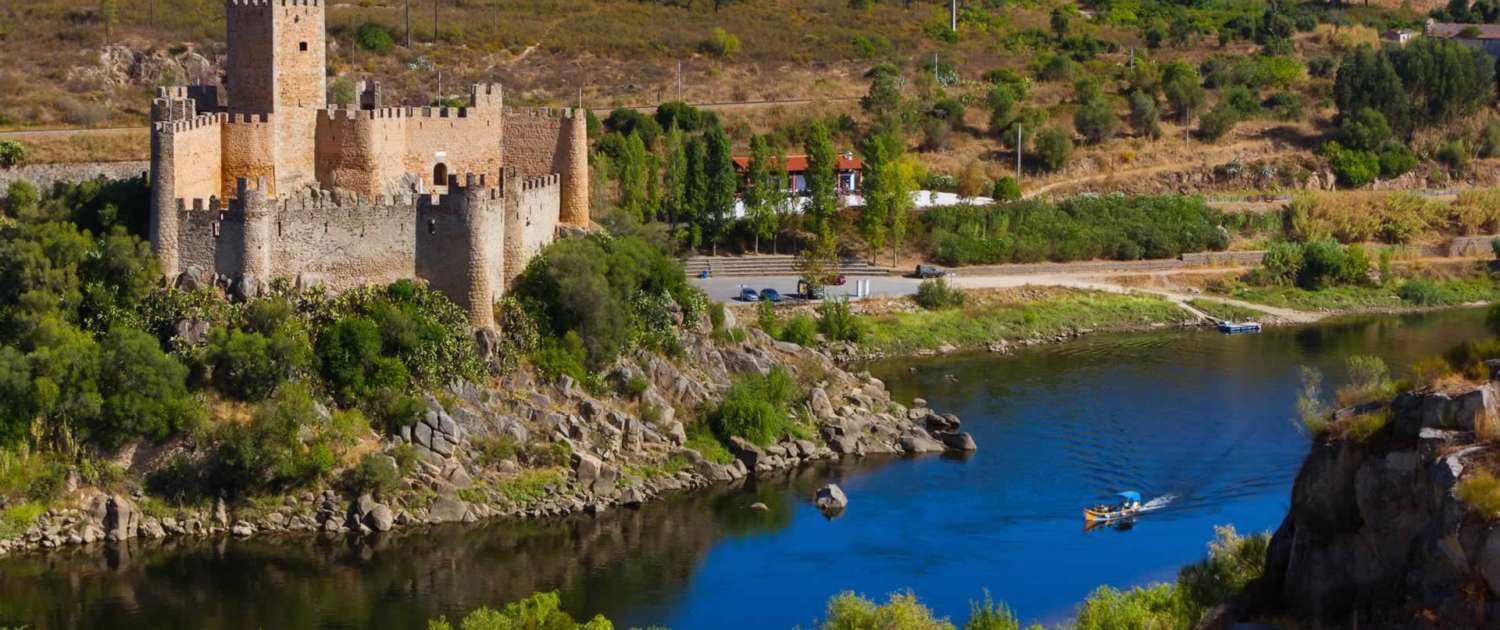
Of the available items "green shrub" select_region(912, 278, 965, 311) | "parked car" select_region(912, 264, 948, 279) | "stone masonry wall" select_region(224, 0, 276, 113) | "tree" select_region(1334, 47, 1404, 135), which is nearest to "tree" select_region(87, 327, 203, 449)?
"stone masonry wall" select_region(224, 0, 276, 113)

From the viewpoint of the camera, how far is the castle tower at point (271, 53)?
3575cm

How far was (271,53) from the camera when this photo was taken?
35.9 metres

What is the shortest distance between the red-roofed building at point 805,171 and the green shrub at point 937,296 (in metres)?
6.42

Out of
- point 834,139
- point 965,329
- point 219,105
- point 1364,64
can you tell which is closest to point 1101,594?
point 219,105

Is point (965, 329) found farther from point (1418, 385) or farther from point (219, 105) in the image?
point (1418, 385)

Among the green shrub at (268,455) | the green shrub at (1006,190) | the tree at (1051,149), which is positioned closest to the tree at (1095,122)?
the tree at (1051,149)

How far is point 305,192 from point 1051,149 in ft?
102

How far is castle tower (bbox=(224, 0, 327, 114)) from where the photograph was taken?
3575cm

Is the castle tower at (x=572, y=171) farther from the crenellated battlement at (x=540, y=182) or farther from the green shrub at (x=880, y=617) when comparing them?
the green shrub at (x=880, y=617)

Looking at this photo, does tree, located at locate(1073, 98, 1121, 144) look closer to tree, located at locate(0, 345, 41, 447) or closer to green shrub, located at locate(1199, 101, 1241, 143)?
green shrub, located at locate(1199, 101, 1241, 143)

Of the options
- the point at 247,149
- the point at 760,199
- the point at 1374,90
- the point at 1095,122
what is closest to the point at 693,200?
the point at 760,199

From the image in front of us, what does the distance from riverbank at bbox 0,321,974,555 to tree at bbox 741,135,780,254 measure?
13.4 metres

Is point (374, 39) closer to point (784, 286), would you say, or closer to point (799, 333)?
point (784, 286)

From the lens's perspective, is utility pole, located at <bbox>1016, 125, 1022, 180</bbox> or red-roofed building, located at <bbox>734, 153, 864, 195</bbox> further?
utility pole, located at <bbox>1016, 125, 1022, 180</bbox>
